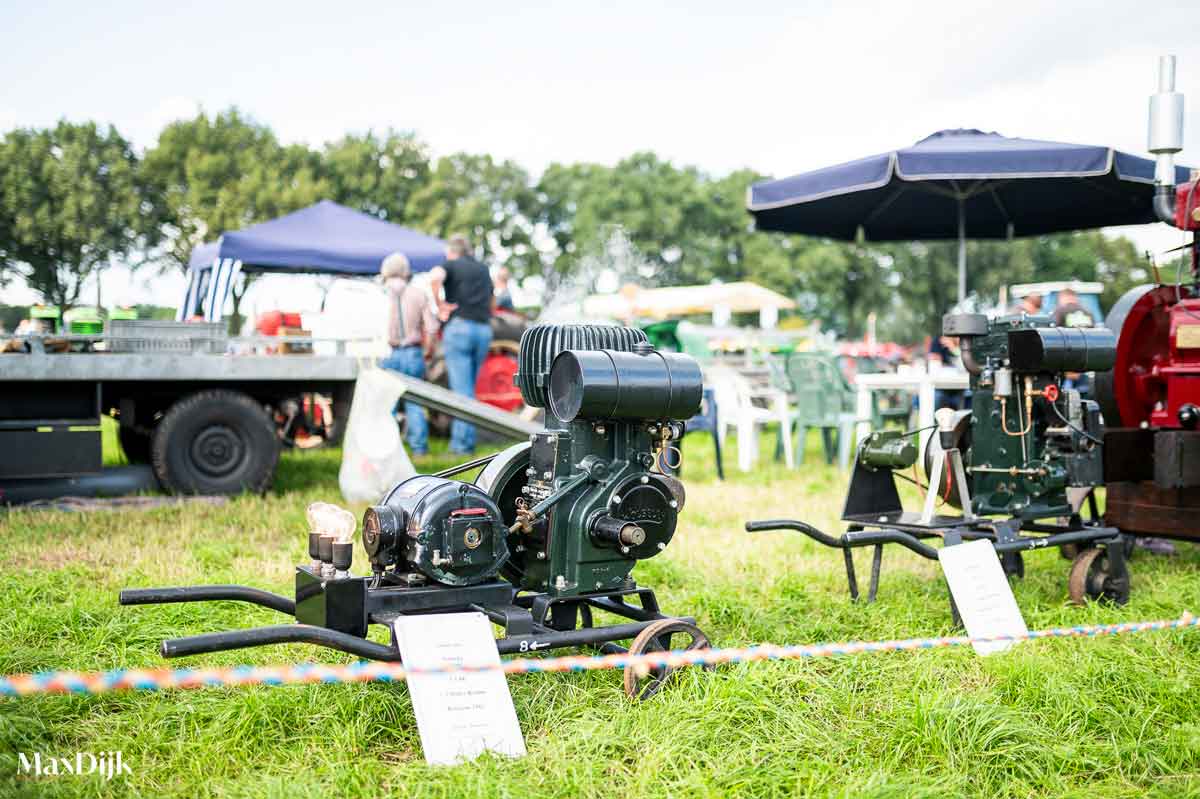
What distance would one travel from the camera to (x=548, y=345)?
12.0ft

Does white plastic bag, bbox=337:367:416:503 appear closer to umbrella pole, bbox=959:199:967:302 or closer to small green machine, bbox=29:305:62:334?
small green machine, bbox=29:305:62:334

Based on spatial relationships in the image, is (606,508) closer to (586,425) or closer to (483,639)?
(586,425)

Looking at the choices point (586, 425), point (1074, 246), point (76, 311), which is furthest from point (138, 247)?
point (1074, 246)

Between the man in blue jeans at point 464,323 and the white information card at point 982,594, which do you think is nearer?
the white information card at point 982,594

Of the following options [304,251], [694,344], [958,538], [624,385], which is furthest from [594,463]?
[304,251]

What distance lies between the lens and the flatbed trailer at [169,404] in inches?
262

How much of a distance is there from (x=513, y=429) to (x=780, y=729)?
438 centimetres

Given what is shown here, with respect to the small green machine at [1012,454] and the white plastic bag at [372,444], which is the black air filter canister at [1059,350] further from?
the white plastic bag at [372,444]

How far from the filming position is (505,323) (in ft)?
38.9

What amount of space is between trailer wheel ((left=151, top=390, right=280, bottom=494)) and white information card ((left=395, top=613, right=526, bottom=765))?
4.61 m

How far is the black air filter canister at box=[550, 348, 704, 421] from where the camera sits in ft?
10.9

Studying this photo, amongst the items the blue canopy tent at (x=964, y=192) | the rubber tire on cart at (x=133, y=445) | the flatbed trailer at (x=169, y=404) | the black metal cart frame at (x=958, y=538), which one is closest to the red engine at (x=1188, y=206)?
the black metal cart frame at (x=958, y=538)

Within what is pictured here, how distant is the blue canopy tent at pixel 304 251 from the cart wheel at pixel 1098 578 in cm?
1031

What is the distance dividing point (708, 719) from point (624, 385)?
1032 mm
